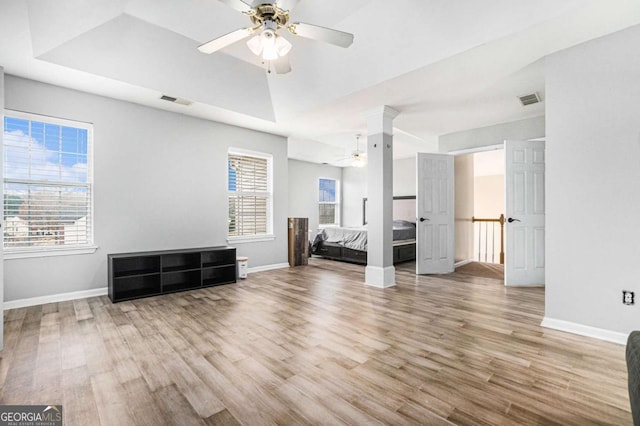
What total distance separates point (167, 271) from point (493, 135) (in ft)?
19.7

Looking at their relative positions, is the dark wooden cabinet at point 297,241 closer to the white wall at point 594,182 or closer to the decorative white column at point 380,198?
the decorative white column at point 380,198

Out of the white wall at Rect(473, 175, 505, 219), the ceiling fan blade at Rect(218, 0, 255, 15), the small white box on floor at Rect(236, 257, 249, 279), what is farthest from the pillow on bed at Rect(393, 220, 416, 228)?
the ceiling fan blade at Rect(218, 0, 255, 15)

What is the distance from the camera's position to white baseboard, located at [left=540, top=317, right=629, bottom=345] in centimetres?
254

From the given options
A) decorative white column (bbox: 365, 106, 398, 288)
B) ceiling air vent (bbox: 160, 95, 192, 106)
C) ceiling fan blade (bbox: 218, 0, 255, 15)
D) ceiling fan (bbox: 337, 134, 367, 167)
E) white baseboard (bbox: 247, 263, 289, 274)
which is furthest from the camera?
ceiling fan (bbox: 337, 134, 367, 167)

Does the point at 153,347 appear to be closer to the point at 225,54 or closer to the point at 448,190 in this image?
the point at 225,54

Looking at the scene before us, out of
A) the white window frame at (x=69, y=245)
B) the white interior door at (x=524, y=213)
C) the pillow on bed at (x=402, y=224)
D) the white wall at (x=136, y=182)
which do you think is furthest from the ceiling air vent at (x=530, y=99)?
the white window frame at (x=69, y=245)

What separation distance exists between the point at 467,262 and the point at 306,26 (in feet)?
19.7

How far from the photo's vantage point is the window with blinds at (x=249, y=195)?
18.0 ft

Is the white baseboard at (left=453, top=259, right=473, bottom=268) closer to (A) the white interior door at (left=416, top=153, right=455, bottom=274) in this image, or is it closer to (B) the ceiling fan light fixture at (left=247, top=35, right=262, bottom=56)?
(A) the white interior door at (left=416, top=153, right=455, bottom=274)

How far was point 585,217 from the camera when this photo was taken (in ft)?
8.95

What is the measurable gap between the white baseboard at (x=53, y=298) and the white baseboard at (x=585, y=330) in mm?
5301

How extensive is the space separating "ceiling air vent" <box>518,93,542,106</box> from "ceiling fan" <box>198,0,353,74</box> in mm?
3149

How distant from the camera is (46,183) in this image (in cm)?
364

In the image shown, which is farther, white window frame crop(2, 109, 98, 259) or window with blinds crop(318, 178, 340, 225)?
window with blinds crop(318, 178, 340, 225)
